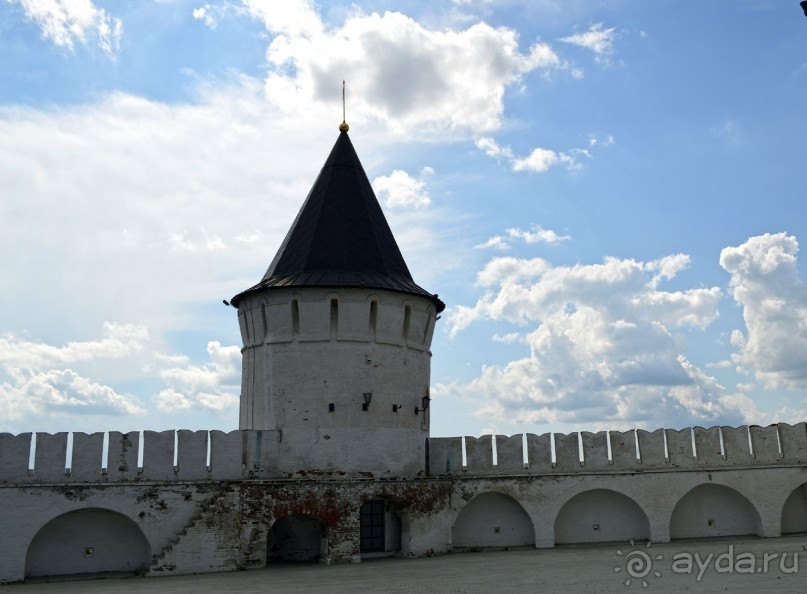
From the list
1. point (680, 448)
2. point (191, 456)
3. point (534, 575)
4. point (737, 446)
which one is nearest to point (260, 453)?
point (191, 456)

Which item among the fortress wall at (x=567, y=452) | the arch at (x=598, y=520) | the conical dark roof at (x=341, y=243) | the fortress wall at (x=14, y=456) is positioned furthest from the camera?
the arch at (x=598, y=520)

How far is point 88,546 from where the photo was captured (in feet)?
64.2

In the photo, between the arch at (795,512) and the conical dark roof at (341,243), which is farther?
the arch at (795,512)

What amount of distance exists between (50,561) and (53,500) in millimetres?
1779

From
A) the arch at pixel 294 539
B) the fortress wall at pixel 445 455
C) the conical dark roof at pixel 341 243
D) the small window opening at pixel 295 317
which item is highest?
the conical dark roof at pixel 341 243

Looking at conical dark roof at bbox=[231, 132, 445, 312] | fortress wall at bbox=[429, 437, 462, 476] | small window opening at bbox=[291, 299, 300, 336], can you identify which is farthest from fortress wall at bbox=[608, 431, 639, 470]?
small window opening at bbox=[291, 299, 300, 336]

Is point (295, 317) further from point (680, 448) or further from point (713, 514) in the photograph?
point (713, 514)

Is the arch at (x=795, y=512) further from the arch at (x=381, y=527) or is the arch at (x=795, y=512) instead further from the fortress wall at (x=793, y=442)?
the arch at (x=381, y=527)

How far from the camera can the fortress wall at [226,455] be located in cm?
2028

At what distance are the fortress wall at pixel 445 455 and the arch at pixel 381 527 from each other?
7.16 feet

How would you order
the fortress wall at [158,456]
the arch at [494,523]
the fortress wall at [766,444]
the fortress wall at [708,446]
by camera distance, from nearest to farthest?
the fortress wall at [158,456] < the arch at [494,523] < the fortress wall at [708,446] < the fortress wall at [766,444]

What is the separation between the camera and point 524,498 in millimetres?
22953

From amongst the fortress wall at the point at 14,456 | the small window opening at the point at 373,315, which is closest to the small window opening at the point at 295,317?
the small window opening at the point at 373,315

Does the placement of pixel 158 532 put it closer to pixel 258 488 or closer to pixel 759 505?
pixel 258 488
